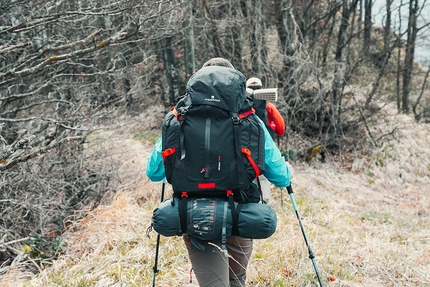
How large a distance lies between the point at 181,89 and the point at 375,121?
7431mm

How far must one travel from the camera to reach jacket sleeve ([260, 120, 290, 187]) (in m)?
2.58

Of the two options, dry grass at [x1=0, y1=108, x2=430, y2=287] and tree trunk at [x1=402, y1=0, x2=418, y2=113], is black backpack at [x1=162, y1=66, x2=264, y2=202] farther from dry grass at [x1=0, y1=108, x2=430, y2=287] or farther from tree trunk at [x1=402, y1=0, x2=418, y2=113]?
tree trunk at [x1=402, y1=0, x2=418, y2=113]

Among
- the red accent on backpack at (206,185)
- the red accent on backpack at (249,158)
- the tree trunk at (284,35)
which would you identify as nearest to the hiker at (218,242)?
the red accent on backpack at (249,158)

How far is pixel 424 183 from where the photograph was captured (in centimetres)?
1073

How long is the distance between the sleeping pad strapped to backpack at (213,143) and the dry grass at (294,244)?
1.85m

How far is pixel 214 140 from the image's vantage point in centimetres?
240

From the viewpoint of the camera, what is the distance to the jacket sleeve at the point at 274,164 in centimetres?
258

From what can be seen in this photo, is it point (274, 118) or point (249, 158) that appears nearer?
point (249, 158)

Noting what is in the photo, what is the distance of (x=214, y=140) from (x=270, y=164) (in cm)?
45

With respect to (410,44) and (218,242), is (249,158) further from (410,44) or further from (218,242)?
(410,44)

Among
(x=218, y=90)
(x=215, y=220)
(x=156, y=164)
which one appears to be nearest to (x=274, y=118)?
(x=156, y=164)

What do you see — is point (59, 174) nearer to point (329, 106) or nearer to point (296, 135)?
point (296, 135)

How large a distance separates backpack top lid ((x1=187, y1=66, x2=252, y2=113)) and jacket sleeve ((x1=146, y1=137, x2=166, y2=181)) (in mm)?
459

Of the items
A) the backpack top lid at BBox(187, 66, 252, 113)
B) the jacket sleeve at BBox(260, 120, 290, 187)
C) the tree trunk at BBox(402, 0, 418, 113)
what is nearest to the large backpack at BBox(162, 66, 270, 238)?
the backpack top lid at BBox(187, 66, 252, 113)
